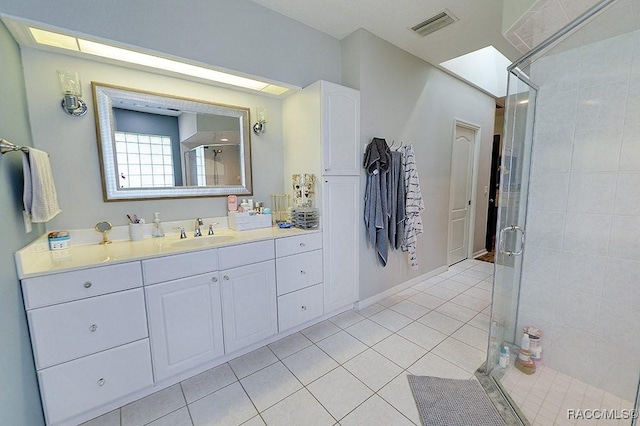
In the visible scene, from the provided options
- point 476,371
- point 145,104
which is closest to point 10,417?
point 145,104

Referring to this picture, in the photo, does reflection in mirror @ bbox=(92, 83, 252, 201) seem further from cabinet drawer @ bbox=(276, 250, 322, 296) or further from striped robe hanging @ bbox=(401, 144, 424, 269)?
striped robe hanging @ bbox=(401, 144, 424, 269)

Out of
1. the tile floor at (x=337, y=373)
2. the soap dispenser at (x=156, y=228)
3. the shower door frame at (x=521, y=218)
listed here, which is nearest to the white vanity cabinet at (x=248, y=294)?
the tile floor at (x=337, y=373)

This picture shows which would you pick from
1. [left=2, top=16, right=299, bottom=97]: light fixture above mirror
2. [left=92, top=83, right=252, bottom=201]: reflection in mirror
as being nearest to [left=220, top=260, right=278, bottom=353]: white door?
[left=92, top=83, right=252, bottom=201]: reflection in mirror

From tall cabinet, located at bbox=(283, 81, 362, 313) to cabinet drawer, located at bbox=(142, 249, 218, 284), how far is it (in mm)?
1007

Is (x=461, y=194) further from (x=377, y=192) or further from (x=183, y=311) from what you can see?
(x=183, y=311)

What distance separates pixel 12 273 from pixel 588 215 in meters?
3.24

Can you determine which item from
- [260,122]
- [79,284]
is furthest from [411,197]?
[79,284]

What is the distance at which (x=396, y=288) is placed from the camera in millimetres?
3111

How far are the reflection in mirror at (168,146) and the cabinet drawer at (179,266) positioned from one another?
686mm

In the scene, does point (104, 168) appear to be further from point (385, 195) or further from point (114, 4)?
point (385, 195)

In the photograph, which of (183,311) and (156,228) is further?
(156,228)

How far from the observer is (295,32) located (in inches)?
91.2

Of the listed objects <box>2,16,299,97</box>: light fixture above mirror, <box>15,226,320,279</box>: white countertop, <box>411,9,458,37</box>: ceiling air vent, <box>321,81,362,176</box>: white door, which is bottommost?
<box>15,226,320,279</box>: white countertop

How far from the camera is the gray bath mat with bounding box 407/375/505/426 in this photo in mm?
1448
